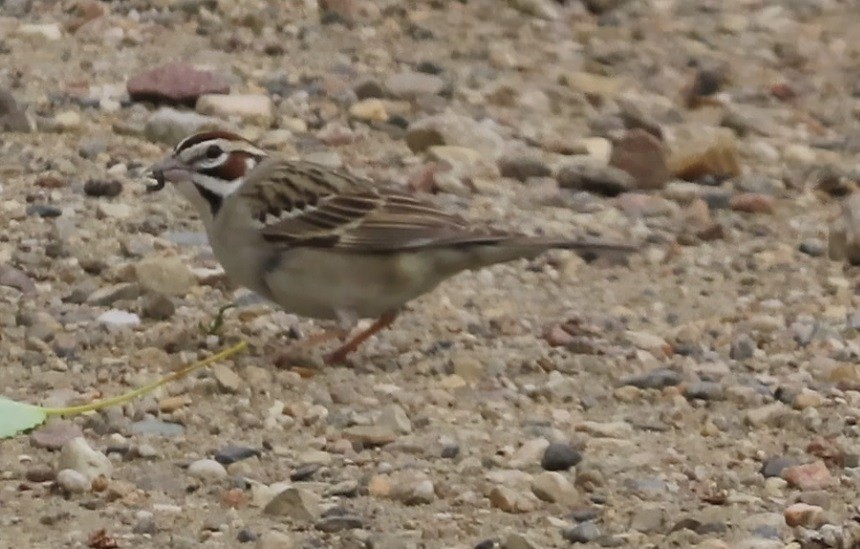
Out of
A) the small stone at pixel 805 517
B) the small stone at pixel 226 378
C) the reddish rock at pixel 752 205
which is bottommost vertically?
the reddish rock at pixel 752 205

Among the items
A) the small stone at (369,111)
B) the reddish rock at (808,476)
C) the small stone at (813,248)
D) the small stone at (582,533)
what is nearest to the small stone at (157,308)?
the small stone at (582,533)

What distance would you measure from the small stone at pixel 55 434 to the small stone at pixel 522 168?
3.63m

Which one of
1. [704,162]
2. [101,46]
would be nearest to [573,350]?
[704,162]

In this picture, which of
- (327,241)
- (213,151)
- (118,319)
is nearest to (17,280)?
(118,319)

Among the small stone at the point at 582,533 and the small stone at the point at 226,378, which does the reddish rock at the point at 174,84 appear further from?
the small stone at the point at 582,533

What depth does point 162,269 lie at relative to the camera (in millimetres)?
7117

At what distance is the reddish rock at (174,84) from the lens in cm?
901

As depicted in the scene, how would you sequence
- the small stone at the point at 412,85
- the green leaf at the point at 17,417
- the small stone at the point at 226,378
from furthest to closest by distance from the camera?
the small stone at the point at 412,85 < the small stone at the point at 226,378 < the green leaf at the point at 17,417

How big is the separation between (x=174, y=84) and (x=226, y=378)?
10.3ft

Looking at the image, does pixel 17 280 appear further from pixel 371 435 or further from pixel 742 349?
pixel 742 349

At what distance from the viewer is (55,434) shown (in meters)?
5.66

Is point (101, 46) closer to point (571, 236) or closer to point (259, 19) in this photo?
point (259, 19)

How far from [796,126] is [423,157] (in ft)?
8.14

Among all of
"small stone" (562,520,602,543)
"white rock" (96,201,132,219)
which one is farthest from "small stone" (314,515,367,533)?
"white rock" (96,201,132,219)
